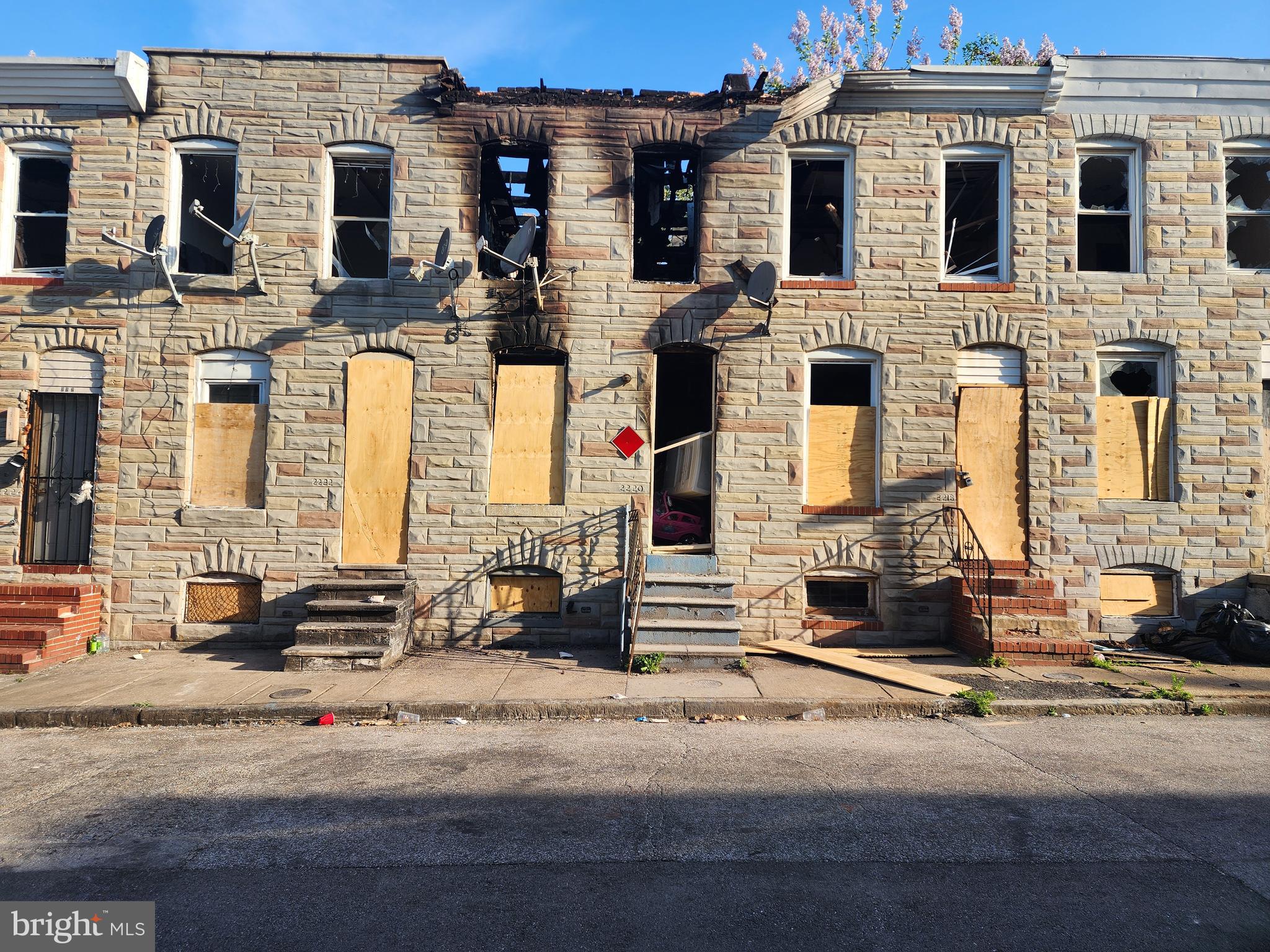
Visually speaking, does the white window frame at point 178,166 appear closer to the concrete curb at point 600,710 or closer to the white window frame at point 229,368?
the white window frame at point 229,368

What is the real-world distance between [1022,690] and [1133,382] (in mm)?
5692

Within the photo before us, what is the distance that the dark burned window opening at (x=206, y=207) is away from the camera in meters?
11.2

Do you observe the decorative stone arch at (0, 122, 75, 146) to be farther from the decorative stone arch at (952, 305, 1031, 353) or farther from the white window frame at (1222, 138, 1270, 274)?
the white window frame at (1222, 138, 1270, 274)

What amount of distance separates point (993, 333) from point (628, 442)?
5396 millimetres

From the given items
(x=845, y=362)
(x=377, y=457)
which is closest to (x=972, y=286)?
(x=845, y=362)

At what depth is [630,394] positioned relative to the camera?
1078 cm

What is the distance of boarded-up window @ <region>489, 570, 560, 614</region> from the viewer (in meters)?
10.7

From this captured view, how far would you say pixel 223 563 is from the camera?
34.6 feet

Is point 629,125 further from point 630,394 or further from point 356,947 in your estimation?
point 356,947

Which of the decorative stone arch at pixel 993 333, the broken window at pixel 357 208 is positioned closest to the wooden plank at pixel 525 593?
the broken window at pixel 357 208

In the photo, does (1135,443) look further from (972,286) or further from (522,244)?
(522,244)

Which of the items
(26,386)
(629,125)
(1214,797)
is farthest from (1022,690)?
(26,386)

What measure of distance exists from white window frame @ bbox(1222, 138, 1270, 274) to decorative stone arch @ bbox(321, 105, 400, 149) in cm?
1193

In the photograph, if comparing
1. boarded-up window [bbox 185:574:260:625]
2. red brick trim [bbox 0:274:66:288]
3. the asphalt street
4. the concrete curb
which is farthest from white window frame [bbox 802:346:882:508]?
red brick trim [bbox 0:274:66:288]
